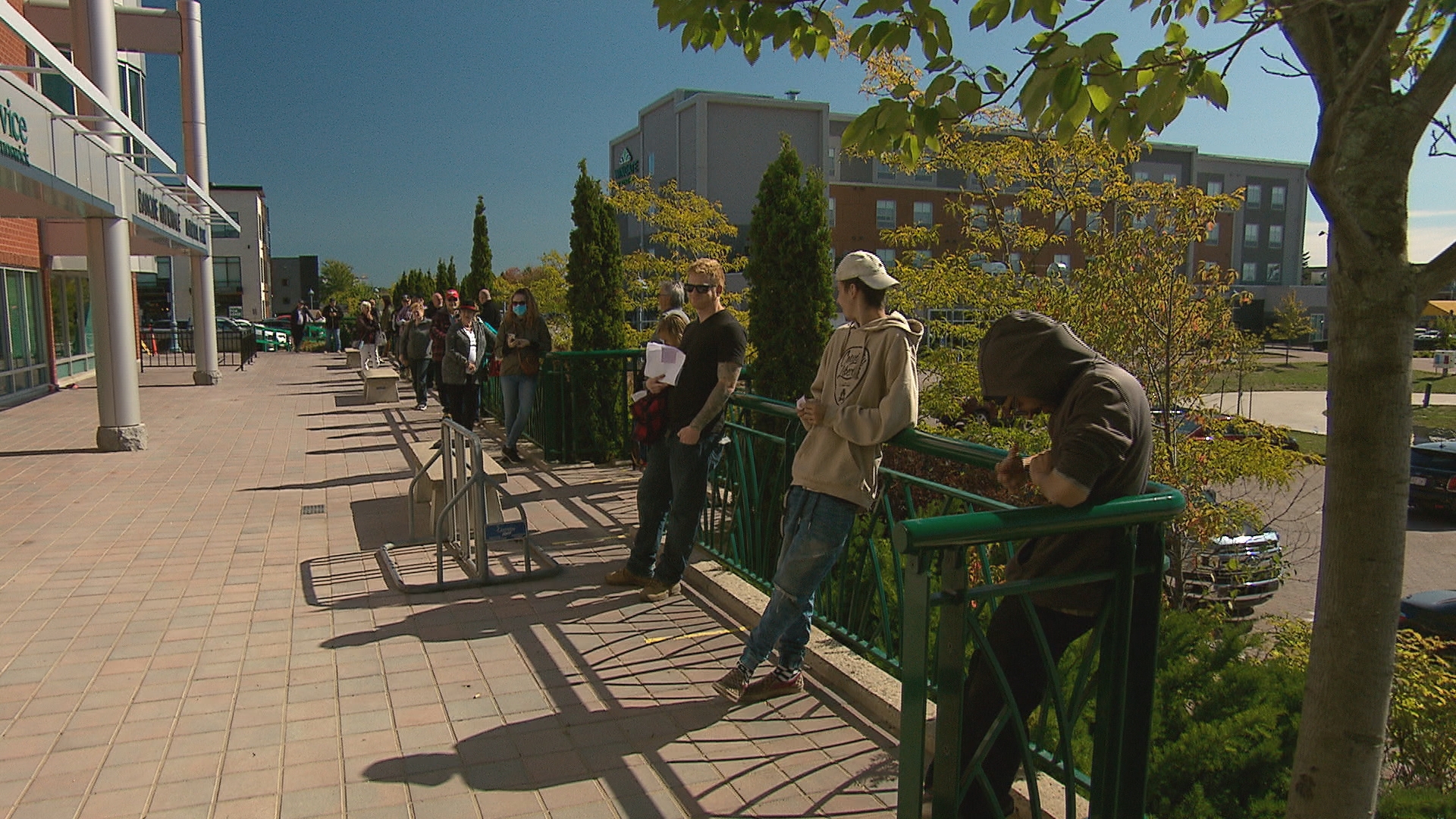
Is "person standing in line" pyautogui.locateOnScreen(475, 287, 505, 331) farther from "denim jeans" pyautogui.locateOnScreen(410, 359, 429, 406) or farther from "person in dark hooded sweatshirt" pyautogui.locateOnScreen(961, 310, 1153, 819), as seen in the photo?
"person in dark hooded sweatshirt" pyautogui.locateOnScreen(961, 310, 1153, 819)

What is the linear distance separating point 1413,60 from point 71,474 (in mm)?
11210

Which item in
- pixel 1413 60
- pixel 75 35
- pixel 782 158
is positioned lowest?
pixel 1413 60

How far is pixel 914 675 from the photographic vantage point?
7.42 ft

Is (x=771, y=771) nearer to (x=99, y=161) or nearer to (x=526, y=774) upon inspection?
(x=526, y=774)

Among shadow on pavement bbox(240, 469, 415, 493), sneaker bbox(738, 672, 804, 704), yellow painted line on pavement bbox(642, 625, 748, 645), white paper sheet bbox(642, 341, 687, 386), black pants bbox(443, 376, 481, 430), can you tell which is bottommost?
shadow on pavement bbox(240, 469, 415, 493)

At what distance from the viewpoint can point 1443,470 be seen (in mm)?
17312

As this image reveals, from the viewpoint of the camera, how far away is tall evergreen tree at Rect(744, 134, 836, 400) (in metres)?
7.57

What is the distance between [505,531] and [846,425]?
114 inches

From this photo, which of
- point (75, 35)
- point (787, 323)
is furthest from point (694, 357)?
point (75, 35)

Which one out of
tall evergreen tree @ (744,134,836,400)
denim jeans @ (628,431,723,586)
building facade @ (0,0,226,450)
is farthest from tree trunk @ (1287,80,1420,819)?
building facade @ (0,0,226,450)

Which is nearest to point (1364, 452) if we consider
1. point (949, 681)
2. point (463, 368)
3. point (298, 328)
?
point (949, 681)

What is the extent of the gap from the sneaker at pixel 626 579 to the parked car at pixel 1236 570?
492cm

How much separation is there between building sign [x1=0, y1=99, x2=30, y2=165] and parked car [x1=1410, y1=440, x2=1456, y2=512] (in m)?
19.8

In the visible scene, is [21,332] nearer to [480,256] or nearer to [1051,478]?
[480,256]
